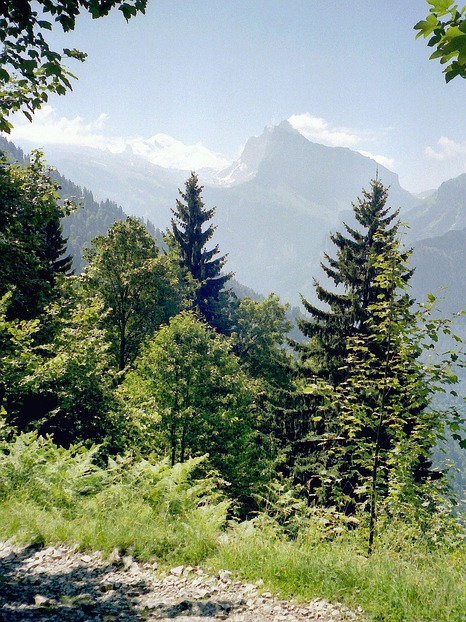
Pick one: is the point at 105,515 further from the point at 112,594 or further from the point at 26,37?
the point at 26,37

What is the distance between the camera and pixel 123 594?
169 inches

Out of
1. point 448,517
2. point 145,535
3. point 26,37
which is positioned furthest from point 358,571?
point 26,37

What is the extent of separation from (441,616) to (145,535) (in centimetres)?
342

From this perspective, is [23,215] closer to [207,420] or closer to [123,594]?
[123,594]

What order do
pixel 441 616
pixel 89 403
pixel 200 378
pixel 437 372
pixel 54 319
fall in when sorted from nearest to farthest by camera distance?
Answer: pixel 441 616
pixel 437 372
pixel 89 403
pixel 54 319
pixel 200 378

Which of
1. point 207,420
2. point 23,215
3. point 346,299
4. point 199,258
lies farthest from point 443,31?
point 199,258

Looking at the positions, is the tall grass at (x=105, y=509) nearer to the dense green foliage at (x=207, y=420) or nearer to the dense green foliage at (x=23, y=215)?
the dense green foliage at (x=207, y=420)

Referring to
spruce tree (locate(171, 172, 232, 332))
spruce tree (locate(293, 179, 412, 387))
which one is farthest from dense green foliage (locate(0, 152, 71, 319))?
spruce tree (locate(171, 172, 232, 332))

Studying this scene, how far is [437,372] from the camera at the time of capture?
6688 mm

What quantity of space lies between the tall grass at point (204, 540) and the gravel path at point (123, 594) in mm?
184

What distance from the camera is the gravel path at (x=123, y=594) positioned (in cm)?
385

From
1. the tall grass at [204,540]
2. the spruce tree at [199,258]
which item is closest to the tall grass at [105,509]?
the tall grass at [204,540]

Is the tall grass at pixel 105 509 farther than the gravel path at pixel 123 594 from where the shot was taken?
Yes

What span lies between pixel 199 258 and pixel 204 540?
35781 millimetres
